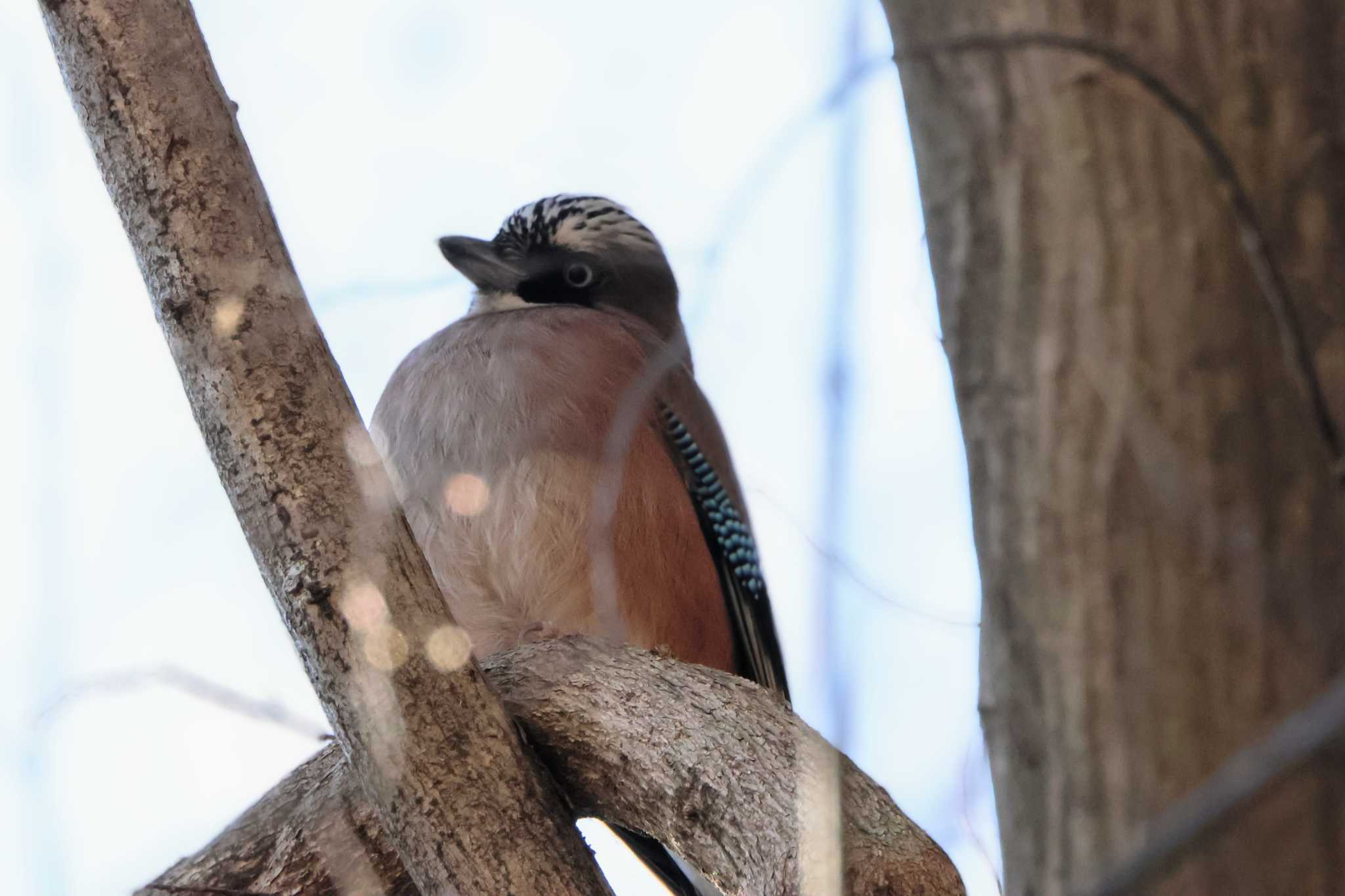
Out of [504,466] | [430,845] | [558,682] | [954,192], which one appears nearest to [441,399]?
[504,466]

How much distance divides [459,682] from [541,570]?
1.52m

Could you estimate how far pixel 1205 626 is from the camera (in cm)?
177

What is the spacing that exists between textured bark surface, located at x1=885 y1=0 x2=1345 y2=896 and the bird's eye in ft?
12.7

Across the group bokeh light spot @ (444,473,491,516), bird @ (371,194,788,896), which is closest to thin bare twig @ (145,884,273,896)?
bird @ (371,194,788,896)

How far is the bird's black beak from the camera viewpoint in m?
5.55

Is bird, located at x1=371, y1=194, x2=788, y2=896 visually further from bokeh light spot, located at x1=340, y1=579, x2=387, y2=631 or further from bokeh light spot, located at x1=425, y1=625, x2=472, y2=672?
bokeh light spot, located at x1=340, y1=579, x2=387, y2=631

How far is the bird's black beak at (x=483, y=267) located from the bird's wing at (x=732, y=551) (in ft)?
2.90

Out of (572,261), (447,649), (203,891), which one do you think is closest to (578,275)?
(572,261)

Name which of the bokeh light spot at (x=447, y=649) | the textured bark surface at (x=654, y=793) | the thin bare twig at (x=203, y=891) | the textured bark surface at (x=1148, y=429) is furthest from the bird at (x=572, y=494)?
the textured bark surface at (x=1148, y=429)

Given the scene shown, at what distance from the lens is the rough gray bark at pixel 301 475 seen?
8.57 ft

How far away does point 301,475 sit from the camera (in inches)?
105

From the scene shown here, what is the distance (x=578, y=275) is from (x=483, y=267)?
407 millimetres

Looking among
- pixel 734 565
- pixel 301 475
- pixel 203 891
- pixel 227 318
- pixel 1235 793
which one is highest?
pixel 227 318

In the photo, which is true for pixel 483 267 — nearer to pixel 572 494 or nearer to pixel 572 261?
pixel 572 261
